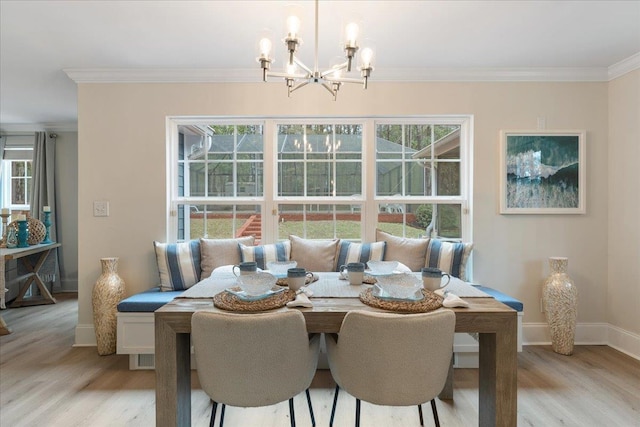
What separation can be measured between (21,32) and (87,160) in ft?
3.30

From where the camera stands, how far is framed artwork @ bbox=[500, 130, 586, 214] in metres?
2.92

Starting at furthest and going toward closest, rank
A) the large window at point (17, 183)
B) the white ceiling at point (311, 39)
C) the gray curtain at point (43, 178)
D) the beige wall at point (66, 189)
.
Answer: the large window at point (17, 183), the beige wall at point (66, 189), the gray curtain at point (43, 178), the white ceiling at point (311, 39)

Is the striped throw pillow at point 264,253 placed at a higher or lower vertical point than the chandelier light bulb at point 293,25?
lower

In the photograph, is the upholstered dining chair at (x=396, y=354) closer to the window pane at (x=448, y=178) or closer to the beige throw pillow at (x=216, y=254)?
the beige throw pillow at (x=216, y=254)

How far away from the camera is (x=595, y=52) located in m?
2.61

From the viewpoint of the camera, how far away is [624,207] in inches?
111

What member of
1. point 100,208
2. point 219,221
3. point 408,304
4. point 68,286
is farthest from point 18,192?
point 408,304

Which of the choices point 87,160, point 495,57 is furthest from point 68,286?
point 495,57

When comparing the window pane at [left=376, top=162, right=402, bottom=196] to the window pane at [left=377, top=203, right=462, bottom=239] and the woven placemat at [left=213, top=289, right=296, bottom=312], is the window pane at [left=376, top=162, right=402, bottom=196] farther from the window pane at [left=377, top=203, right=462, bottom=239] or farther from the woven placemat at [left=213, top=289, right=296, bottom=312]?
the woven placemat at [left=213, top=289, right=296, bottom=312]

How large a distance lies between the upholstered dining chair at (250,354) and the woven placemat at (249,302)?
0.15 metres

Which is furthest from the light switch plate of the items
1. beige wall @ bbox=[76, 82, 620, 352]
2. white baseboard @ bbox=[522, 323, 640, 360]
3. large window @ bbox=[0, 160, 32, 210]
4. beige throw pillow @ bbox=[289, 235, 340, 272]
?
white baseboard @ bbox=[522, 323, 640, 360]

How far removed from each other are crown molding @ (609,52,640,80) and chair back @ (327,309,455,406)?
9.56 feet

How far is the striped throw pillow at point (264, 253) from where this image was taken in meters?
2.79

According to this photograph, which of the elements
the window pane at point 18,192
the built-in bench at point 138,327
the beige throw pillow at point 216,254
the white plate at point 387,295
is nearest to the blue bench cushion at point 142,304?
the built-in bench at point 138,327
